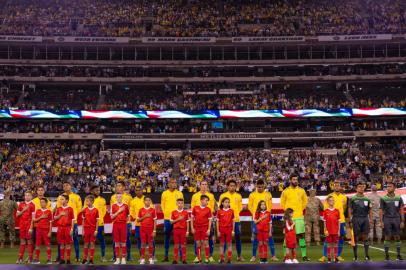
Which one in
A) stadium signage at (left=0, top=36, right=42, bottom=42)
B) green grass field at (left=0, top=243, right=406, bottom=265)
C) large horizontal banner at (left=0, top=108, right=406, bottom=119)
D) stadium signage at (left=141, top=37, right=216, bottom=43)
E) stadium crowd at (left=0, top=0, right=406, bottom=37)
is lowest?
green grass field at (left=0, top=243, right=406, bottom=265)

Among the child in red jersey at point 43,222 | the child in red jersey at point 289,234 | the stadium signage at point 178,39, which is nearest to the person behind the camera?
the child in red jersey at point 289,234

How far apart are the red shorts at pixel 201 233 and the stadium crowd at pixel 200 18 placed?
5060 cm

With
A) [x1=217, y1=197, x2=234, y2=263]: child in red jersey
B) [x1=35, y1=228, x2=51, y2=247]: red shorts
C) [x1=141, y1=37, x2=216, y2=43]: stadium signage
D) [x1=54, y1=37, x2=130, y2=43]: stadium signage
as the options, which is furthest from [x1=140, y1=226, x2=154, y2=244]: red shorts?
[x1=54, y1=37, x2=130, y2=43]: stadium signage

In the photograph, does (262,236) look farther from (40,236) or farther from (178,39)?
(178,39)

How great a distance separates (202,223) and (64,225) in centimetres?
456

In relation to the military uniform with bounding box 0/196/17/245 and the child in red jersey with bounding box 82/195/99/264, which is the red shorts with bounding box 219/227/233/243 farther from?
the military uniform with bounding box 0/196/17/245

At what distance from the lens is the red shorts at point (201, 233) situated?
16266mm

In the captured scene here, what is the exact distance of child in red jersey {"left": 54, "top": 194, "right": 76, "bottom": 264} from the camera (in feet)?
54.1

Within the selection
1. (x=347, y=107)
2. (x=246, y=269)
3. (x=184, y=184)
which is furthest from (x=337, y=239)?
(x=347, y=107)

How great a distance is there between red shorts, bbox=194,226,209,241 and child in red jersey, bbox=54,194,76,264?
419 cm

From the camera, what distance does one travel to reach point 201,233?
16.3m

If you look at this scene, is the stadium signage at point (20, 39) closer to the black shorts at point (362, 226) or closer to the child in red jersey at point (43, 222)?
the child in red jersey at point (43, 222)

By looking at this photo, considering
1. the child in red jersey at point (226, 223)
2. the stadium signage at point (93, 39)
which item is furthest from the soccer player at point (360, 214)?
the stadium signage at point (93, 39)

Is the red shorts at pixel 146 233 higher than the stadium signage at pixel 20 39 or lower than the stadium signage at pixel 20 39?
lower
